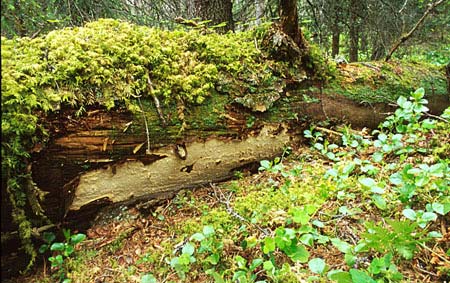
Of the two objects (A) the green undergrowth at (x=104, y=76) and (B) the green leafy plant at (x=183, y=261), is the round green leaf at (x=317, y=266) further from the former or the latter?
(A) the green undergrowth at (x=104, y=76)

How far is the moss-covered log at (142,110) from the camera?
1.94 meters

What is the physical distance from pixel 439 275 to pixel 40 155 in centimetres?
247

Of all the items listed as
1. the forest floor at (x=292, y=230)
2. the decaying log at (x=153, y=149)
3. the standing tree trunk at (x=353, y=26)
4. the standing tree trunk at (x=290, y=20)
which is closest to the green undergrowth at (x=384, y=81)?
the decaying log at (x=153, y=149)

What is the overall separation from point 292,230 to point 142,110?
1.36 metres

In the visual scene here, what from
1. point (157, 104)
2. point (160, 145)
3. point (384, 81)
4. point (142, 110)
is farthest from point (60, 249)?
point (384, 81)

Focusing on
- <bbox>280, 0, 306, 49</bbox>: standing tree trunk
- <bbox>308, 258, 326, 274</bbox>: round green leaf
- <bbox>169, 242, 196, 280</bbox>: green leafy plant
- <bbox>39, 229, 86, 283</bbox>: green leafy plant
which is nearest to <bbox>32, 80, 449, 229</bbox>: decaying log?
<bbox>39, 229, 86, 283</bbox>: green leafy plant

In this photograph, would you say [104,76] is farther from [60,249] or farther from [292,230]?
[292,230]

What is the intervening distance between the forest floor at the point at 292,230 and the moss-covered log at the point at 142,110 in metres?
0.26

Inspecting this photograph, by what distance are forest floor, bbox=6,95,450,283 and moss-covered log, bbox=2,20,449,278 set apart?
26 centimetres

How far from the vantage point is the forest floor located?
5.75 ft

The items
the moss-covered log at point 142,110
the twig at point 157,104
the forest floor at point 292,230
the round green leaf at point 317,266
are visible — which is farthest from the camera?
the twig at point 157,104

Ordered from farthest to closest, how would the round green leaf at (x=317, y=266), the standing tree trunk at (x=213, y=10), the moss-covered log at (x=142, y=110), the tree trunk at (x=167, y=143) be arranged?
1. the standing tree trunk at (x=213, y=10)
2. the tree trunk at (x=167, y=143)
3. the moss-covered log at (x=142, y=110)
4. the round green leaf at (x=317, y=266)

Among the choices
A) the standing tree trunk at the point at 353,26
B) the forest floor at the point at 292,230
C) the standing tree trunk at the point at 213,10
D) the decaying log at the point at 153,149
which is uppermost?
the standing tree trunk at the point at 213,10

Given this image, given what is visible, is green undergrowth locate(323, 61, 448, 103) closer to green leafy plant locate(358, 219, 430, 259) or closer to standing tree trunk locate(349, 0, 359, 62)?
green leafy plant locate(358, 219, 430, 259)
